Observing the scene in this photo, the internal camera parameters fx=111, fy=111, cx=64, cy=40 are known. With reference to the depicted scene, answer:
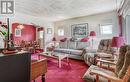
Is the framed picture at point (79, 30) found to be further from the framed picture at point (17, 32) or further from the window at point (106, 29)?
the framed picture at point (17, 32)

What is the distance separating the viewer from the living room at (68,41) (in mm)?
1641

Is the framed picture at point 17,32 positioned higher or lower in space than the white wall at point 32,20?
lower

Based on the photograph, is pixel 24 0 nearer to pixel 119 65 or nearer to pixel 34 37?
pixel 119 65

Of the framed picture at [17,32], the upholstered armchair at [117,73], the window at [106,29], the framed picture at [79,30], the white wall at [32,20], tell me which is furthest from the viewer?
the framed picture at [17,32]

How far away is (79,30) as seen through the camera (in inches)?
259

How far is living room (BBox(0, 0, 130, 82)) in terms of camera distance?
1.64 meters

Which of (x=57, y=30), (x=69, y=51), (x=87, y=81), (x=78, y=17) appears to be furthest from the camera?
Answer: (x=57, y=30)

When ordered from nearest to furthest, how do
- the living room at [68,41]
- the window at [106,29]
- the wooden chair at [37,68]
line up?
1. the living room at [68,41]
2. the wooden chair at [37,68]
3. the window at [106,29]

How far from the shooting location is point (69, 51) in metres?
5.79

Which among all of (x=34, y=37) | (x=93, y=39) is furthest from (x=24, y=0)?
(x=34, y=37)

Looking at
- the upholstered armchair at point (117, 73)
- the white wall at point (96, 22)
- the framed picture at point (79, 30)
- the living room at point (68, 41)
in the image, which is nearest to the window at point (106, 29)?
the living room at point (68, 41)

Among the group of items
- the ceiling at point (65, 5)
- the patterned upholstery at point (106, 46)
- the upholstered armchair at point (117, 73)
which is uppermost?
the ceiling at point (65, 5)

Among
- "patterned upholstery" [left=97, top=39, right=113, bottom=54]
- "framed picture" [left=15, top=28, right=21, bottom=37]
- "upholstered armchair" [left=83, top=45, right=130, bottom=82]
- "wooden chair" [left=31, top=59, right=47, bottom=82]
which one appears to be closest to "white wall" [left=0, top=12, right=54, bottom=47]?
"framed picture" [left=15, top=28, right=21, bottom=37]

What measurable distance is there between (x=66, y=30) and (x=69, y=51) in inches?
78.0
